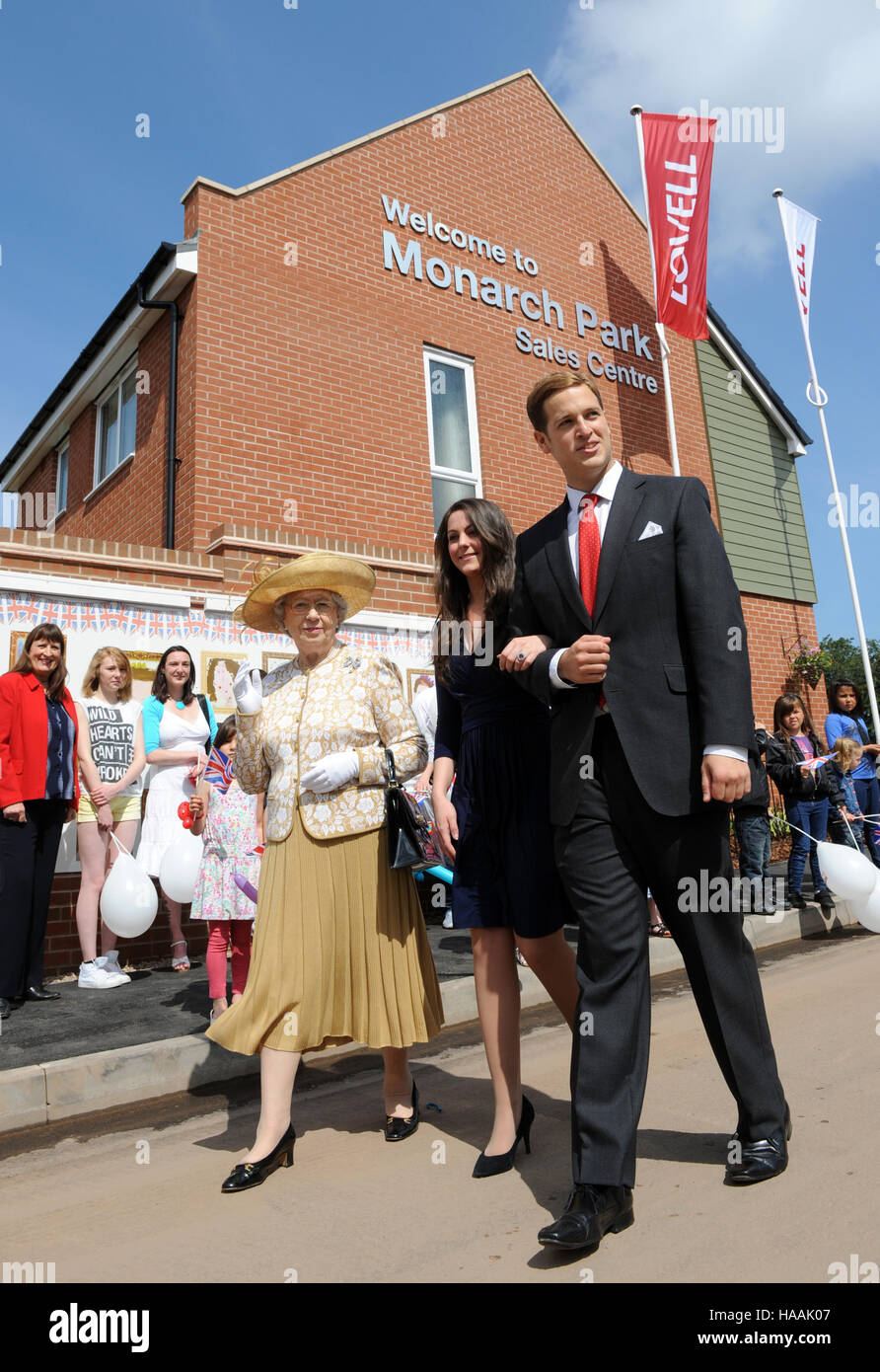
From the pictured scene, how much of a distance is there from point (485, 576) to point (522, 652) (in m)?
0.61

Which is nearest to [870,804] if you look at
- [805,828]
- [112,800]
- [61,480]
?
[805,828]

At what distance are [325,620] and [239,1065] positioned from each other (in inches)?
94.5

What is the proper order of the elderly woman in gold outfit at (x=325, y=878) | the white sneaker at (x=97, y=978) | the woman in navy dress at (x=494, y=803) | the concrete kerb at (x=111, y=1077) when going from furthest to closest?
the white sneaker at (x=97, y=978), the concrete kerb at (x=111, y=1077), the elderly woman in gold outfit at (x=325, y=878), the woman in navy dress at (x=494, y=803)

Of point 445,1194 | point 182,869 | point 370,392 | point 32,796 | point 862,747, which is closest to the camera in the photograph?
point 445,1194

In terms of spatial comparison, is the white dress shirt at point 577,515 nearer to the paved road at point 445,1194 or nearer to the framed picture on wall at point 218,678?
the paved road at point 445,1194

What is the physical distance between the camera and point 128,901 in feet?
18.8

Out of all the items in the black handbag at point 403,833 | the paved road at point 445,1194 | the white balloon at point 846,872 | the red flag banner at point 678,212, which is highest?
the red flag banner at point 678,212

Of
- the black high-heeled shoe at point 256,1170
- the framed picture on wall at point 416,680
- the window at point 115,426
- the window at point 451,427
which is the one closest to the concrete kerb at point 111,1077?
the black high-heeled shoe at point 256,1170

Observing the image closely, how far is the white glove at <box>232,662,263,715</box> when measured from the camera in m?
3.61

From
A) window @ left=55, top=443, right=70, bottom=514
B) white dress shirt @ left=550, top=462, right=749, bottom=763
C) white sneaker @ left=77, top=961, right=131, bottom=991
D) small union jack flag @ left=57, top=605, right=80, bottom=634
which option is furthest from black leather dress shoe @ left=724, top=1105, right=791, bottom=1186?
window @ left=55, top=443, right=70, bottom=514

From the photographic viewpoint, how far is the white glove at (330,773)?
3352mm

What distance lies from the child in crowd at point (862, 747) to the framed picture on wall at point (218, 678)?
18.0ft

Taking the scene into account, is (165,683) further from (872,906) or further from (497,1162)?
(872,906)

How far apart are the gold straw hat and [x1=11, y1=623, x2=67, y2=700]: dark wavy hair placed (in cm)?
264
